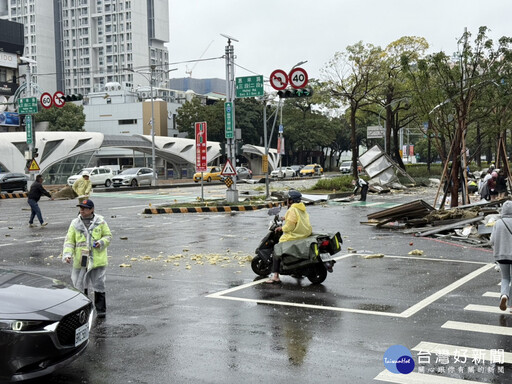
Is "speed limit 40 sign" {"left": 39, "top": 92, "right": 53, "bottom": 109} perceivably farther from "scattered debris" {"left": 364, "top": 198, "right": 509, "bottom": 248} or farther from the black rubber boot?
the black rubber boot

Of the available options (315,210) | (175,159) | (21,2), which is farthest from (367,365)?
(21,2)

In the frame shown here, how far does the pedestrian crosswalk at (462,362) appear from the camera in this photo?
561 cm

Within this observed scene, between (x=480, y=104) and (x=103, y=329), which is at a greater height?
(x=480, y=104)

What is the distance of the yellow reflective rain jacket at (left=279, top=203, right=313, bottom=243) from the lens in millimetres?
10055

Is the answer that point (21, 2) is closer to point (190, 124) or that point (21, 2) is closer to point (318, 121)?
point (190, 124)

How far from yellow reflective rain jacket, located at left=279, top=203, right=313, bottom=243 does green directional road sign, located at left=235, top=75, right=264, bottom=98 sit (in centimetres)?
1960

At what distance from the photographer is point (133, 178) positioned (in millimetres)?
50438

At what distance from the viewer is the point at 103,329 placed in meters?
7.55

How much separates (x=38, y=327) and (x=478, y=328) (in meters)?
5.10

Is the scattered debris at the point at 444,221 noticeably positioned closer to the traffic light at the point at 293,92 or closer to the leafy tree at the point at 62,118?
the traffic light at the point at 293,92

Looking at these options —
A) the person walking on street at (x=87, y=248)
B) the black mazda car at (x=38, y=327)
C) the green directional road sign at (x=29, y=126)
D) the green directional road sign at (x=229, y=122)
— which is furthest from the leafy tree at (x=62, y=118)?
the black mazda car at (x=38, y=327)

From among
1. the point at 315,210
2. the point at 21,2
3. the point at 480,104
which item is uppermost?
the point at 21,2

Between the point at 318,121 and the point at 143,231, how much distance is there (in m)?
70.2

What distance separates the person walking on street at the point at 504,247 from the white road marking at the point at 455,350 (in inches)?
76.5
